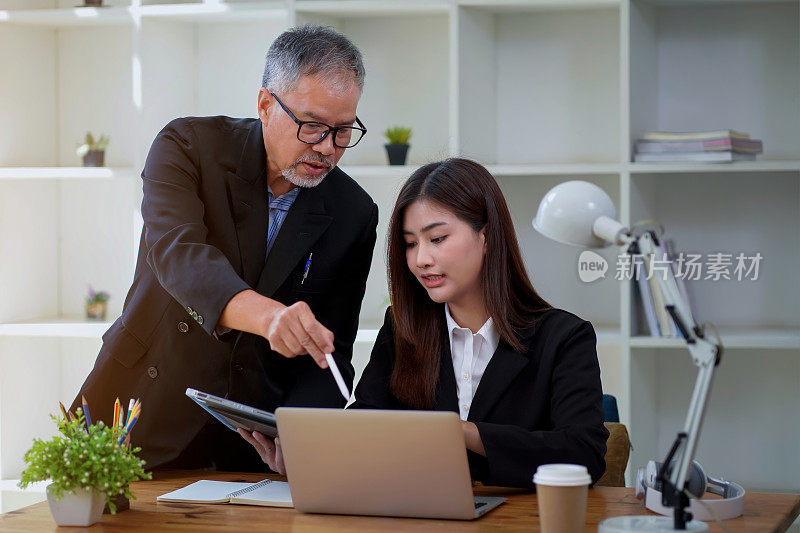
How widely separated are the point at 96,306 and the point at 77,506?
89.3 inches

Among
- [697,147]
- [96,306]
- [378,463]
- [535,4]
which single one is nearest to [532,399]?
[378,463]

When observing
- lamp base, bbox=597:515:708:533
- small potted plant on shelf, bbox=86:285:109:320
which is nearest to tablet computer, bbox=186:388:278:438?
lamp base, bbox=597:515:708:533

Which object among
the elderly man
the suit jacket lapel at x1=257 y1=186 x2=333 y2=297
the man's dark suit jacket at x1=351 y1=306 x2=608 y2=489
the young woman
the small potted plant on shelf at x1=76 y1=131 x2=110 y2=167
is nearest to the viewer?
the man's dark suit jacket at x1=351 y1=306 x2=608 y2=489

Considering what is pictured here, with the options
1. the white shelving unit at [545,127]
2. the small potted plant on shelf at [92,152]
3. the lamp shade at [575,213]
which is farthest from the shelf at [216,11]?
the lamp shade at [575,213]

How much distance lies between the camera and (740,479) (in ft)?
11.9

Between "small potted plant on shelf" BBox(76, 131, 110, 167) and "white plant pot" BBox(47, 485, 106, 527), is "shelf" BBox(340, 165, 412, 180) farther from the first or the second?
"white plant pot" BBox(47, 485, 106, 527)

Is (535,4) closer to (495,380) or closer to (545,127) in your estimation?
(545,127)

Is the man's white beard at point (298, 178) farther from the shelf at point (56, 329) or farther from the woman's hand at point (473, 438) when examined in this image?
the shelf at point (56, 329)

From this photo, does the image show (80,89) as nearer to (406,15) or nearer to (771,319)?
(406,15)

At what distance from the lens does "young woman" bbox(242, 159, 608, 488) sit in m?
2.05

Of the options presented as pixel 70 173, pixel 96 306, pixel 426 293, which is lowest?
pixel 96 306

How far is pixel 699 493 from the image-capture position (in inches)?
67.3

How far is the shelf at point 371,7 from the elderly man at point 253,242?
1134 millimetres

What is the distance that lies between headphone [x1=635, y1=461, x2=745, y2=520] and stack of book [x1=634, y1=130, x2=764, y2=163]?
5.51 feet
